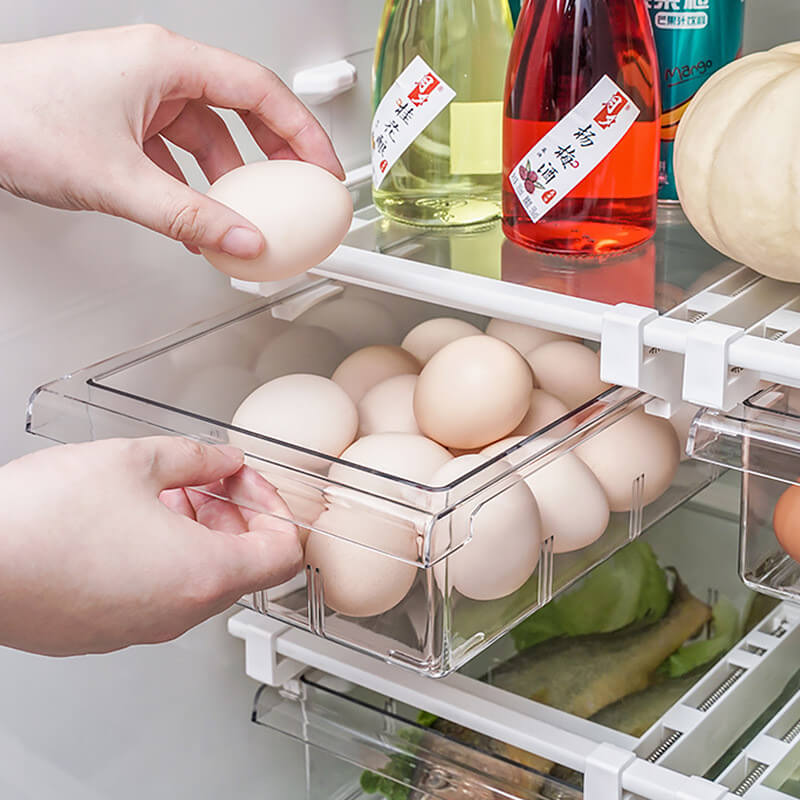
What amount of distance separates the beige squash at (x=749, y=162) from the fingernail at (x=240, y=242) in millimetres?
285

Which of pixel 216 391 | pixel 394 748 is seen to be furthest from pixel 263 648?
pixel 216 391

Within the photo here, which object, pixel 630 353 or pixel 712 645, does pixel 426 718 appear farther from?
pixel 630 353

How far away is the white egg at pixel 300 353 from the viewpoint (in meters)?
0.89

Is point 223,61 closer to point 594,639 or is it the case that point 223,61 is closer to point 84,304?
point 84,304

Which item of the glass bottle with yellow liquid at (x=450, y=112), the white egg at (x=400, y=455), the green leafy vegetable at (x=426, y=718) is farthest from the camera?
the green leafy vegetable at (x=426, y=718)

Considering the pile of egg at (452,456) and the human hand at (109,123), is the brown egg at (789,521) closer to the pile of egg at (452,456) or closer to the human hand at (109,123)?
the pile of egg at (452,456)

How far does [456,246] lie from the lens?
88 centimetres

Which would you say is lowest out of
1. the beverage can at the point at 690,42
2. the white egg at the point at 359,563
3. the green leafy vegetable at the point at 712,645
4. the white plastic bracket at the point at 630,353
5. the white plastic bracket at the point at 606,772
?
the green leafy vegetable at the point at 712,645

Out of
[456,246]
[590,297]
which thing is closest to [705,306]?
[590,297]

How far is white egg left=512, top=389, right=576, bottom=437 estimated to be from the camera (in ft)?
2.60

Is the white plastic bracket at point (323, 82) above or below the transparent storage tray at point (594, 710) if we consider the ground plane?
above

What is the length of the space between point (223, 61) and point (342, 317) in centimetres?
24

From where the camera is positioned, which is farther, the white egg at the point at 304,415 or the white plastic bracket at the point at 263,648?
the white plastic bracket at the point at 263,648

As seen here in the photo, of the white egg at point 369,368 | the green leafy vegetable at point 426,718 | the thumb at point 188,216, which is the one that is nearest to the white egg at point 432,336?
the white egg at point 369,368
